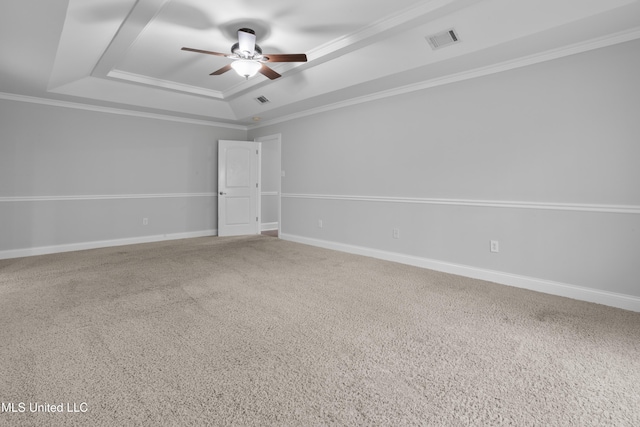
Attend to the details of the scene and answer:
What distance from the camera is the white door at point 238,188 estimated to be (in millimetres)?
6770

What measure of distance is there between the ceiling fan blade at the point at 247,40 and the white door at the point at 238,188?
11.2 feet

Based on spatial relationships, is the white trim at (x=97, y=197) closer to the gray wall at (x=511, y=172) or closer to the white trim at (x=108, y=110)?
the white trim at (x=108, y=110)

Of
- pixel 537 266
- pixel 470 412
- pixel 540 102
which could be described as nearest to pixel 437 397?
pixel 470 412

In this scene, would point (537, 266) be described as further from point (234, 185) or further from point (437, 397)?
point (234, 185)

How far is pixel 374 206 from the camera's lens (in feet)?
16.5

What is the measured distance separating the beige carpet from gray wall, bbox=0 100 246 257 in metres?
1.81

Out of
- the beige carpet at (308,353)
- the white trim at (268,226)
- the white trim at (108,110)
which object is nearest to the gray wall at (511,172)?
the beige carpet at (308,353)

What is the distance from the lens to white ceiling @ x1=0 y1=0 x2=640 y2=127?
278 cm

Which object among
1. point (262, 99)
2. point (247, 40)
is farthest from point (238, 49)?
point (262, 99)

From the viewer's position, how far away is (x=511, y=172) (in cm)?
363

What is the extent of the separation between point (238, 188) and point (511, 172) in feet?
16.4

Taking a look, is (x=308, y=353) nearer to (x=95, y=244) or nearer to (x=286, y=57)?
(x=286, y=57)

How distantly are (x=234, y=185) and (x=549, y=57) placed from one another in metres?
5.45

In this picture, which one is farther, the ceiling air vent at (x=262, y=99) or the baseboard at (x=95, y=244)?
the ceiling air vent at (x=262, y=99)
